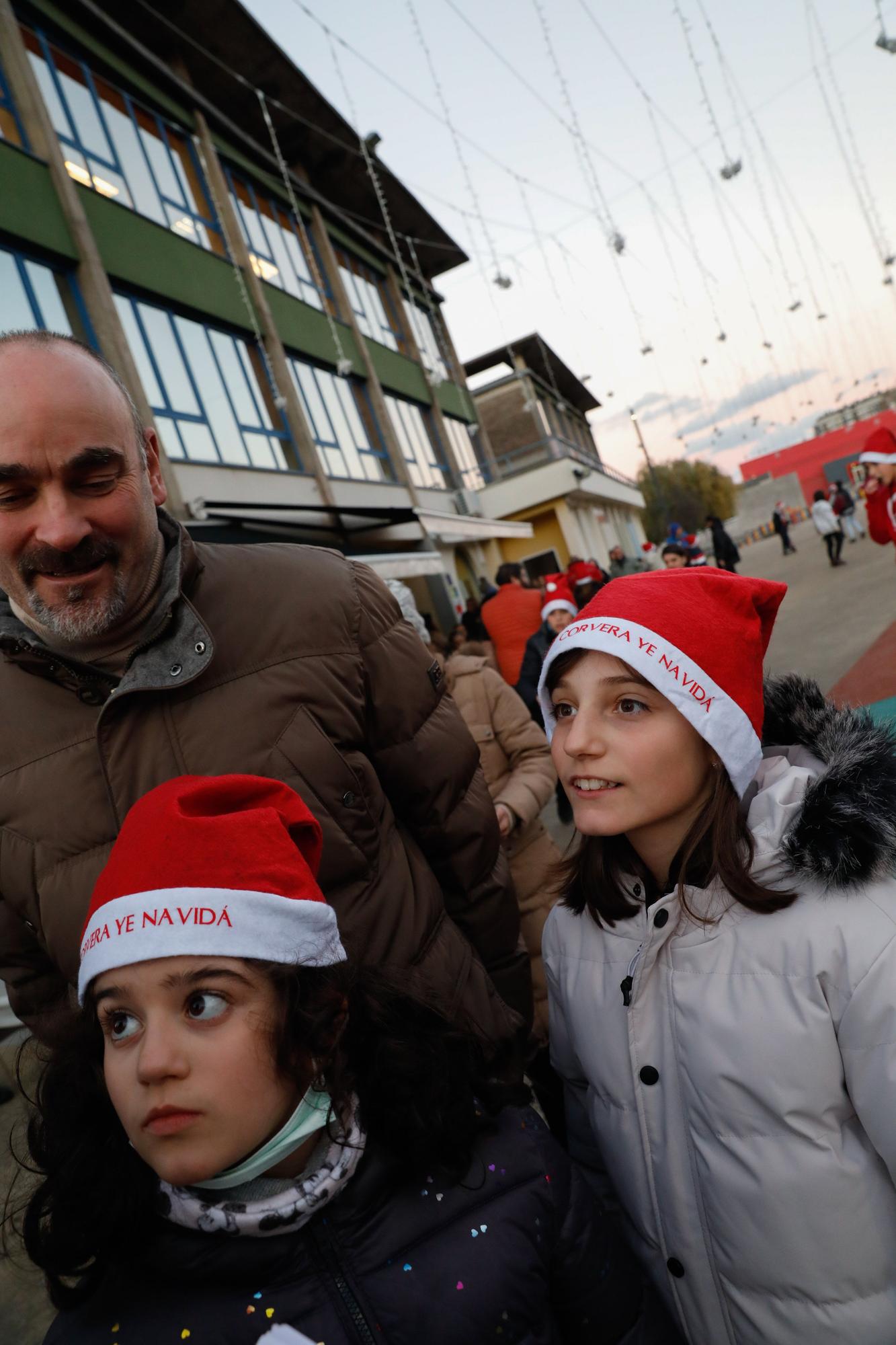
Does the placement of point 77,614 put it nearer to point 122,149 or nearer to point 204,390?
point 204,390

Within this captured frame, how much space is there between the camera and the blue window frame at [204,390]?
35.9ft

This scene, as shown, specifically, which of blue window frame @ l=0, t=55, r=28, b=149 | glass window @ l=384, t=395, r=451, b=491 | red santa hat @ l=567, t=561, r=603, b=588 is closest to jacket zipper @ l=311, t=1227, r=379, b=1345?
red santa hat @ l=567, t=561, r=603, b=588

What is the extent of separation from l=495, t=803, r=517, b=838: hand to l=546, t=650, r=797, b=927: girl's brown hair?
2.97 feet

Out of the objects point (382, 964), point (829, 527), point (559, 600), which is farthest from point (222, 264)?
point (382, 964)

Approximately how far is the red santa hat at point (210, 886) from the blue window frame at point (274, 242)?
15067 mm

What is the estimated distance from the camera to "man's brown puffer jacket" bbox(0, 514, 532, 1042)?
1.49 m

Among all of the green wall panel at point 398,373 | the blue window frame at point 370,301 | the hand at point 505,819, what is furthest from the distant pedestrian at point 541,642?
the blue window frame at point 370,301

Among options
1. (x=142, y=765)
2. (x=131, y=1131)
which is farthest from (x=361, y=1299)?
(x=142, y=765)

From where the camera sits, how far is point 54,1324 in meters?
1.20

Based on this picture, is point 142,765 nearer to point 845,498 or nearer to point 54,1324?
point 54,1324

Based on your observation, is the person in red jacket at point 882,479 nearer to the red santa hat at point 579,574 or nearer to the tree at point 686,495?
the red santa hat at point 579,574

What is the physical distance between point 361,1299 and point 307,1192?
17 centimetres

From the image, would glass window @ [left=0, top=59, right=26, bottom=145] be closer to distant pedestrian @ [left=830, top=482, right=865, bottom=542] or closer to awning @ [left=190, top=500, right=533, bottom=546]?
awning @ [left=190, top=500, right=533, bottom=546]

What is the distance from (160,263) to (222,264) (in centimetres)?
192
